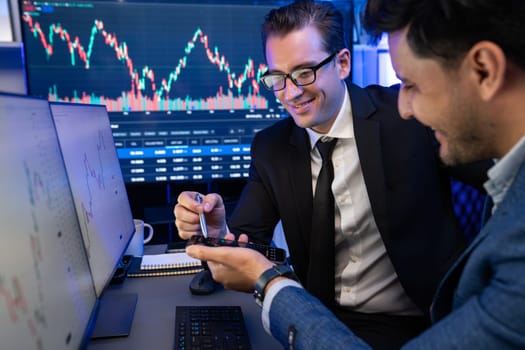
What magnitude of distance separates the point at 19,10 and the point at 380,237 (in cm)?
140

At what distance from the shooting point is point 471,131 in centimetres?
68

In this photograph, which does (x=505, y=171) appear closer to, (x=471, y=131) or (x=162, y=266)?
(x=471, y=131)

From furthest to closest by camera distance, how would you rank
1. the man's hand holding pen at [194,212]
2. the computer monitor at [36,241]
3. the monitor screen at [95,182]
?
the man's hand holding pen at [194,212] < the monitor screen at [95,182] < the computer monitor at [36,241]

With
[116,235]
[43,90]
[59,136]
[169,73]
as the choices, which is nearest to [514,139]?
[59,136]

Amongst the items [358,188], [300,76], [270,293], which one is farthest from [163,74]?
[270,293]

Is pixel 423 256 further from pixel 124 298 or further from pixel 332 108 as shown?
pixel 124 298

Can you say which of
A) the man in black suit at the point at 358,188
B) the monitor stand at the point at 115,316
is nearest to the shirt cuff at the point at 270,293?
the monitor stand at the point at 115,316

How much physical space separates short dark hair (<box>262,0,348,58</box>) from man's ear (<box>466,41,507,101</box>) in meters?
0.68

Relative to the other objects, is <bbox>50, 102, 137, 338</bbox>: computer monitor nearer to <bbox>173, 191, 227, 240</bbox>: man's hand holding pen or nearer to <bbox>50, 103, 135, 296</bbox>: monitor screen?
<bbox>50, 103, 135, 296</bbox>: monitor screen

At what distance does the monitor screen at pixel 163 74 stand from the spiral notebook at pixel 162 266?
1.44 ft

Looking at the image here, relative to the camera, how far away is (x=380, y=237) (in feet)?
4.18

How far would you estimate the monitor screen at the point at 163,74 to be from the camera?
1.57 metres

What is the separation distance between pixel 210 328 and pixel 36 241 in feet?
1.44

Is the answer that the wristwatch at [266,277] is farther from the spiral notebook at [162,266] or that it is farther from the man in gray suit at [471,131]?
the spiral notebook at [162,266]
